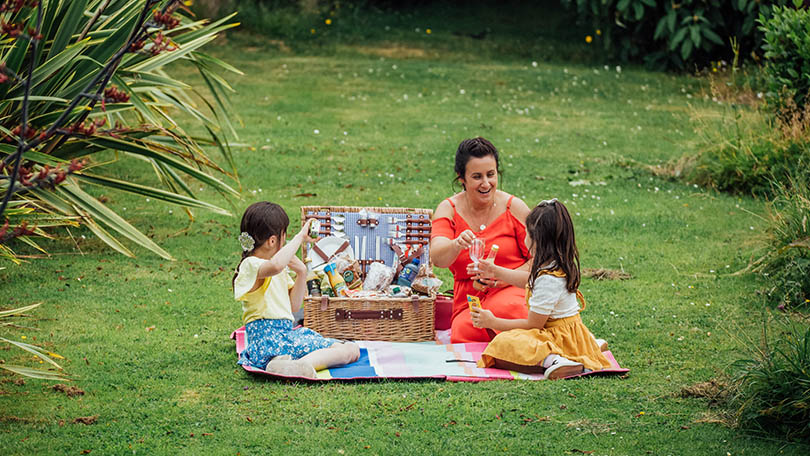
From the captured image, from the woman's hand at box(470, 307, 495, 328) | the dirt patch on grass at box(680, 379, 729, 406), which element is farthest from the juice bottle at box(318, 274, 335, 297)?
the dirt patch on grass at box(680, 379, 729, 406)

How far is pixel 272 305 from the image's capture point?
4.62 metres

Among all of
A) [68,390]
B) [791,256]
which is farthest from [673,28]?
[68,390]

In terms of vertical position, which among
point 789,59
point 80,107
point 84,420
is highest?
point 789,59

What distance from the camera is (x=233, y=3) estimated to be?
50.4 ft

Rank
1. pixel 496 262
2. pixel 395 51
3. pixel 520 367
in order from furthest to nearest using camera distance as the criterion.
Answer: pixel 395 51 < pixel 496 262 < pixel 520 367

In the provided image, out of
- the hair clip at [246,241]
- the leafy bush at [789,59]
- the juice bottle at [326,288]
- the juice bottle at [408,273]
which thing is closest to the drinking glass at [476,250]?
the juice bottle at [408,273]

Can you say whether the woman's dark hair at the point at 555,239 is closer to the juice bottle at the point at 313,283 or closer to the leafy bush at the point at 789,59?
the juice bottle at the point at 313,283

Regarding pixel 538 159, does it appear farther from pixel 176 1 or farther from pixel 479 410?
pixel 176 1

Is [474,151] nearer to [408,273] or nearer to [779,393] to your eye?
[408,273]

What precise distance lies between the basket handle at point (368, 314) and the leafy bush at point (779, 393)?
192 cm

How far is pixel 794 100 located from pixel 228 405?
6.59m

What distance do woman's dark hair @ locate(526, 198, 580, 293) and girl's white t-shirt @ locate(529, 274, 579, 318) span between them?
37 mm

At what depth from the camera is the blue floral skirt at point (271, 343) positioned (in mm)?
4520

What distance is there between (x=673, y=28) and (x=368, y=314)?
9.67 metres
